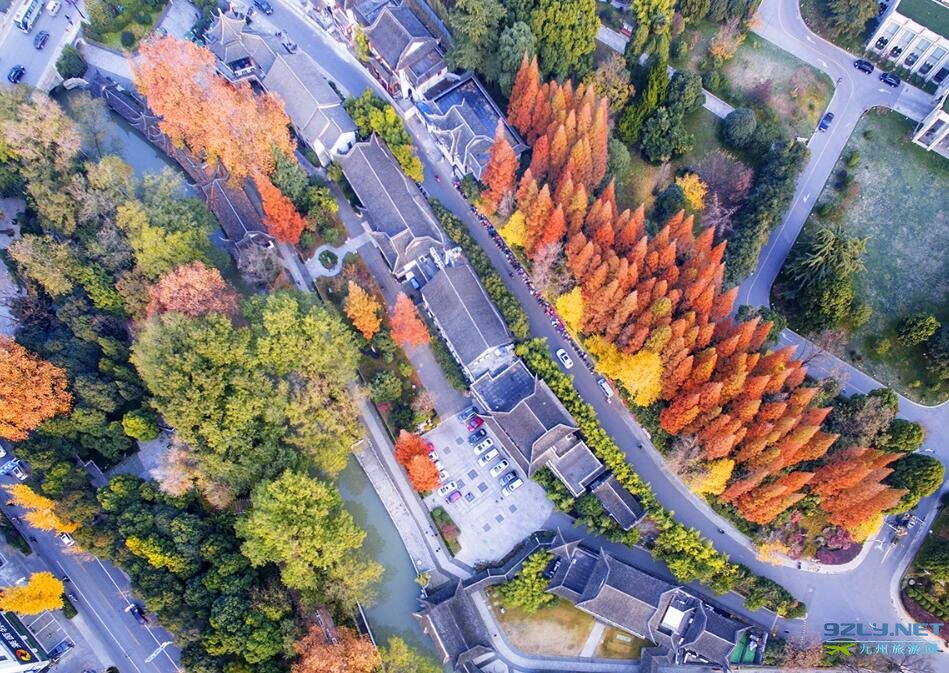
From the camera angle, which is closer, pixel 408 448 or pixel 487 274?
pixel 408 448

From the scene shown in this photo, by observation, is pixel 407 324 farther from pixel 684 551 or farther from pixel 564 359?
pixel 684 551

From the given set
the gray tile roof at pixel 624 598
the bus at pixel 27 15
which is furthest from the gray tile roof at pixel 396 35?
the gray tile roof at pixel 624 598

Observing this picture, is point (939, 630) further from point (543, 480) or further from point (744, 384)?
point (543, 480)

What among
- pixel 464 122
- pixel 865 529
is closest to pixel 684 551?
pixel 865 529

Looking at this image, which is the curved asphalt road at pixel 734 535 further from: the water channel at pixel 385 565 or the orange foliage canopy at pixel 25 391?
the orange foliage canopy at pixel 25 391

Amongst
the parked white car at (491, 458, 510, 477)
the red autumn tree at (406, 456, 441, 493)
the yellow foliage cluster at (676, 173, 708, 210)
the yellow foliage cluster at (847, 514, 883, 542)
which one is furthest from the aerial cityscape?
the parked white car at (491, 458, 510, 477)

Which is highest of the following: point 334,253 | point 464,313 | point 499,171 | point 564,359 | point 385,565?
point 499,171

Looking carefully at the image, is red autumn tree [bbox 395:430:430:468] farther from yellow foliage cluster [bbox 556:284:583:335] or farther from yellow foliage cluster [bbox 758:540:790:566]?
yellow foliage cluster [bbox 758:540:790:566]
